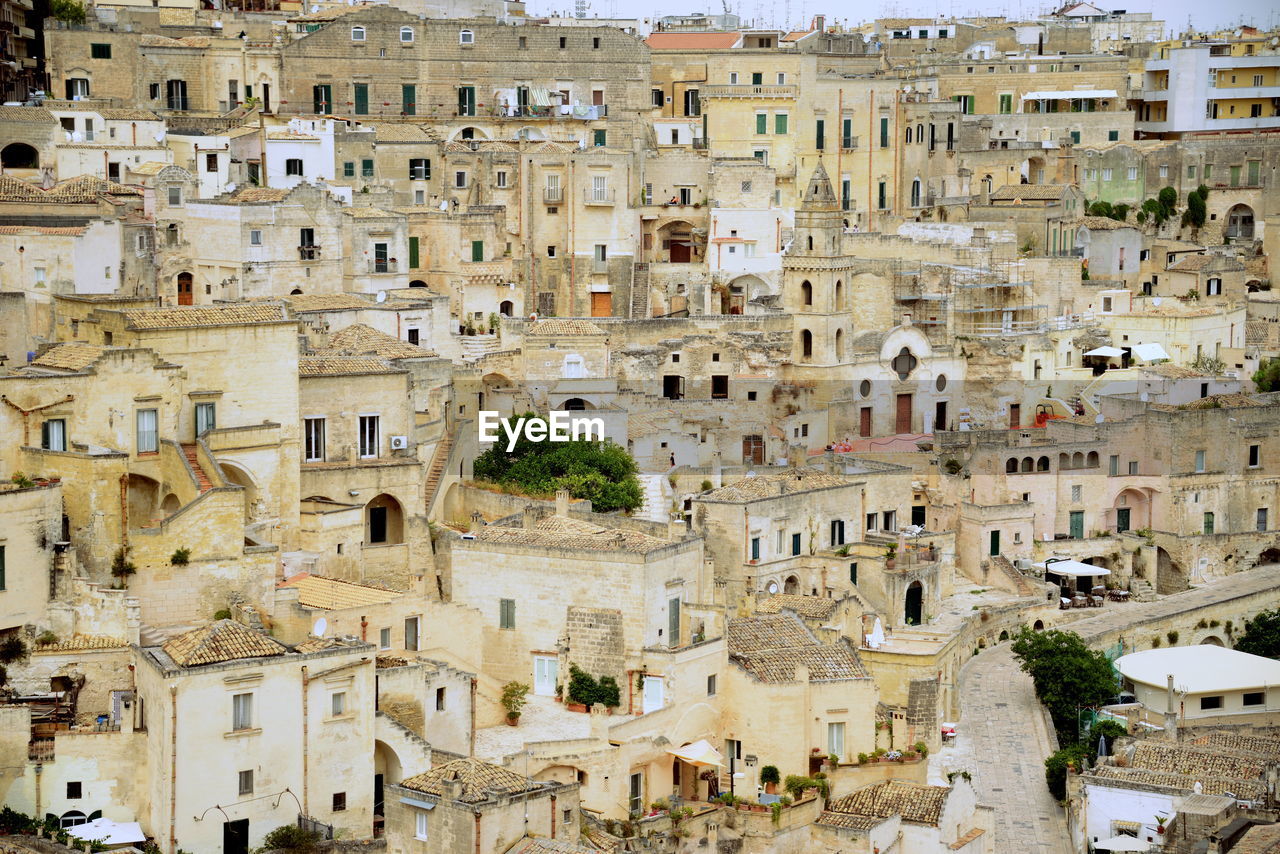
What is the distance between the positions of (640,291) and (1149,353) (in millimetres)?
12681

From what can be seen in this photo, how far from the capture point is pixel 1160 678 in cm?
4875

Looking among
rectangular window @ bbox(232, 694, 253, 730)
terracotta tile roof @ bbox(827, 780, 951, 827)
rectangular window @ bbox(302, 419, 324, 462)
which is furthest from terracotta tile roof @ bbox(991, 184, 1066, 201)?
rectangular window @ bbox(232, 694, 253, 730)

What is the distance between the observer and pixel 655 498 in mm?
51844

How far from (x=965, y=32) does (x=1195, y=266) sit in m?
19.5

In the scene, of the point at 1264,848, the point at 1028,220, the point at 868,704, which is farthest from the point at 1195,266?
the point at 1264,848

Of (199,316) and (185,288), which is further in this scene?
(185,288)

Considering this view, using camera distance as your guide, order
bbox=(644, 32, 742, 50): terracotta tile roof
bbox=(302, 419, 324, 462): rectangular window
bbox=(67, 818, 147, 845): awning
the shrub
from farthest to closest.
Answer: bbox=(644, 32, 742, 50): terracotta tile roof → bbox=(302, 419, 324, 462): rectangular window → the shrub → bbox=(67, 818, 147, 845): awning

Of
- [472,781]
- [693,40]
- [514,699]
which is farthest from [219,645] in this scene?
[693,40]

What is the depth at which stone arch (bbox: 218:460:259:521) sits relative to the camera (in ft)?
143

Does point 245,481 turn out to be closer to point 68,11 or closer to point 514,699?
point 514,699

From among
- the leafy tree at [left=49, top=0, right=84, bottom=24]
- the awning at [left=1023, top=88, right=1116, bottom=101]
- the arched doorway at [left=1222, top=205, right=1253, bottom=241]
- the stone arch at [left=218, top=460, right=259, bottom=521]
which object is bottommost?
the stone arch at [left=218, top=460, right=259, bottom=521]

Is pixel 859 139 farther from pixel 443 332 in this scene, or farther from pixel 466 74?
pixel 443 332

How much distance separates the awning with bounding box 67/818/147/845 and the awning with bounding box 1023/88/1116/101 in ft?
158

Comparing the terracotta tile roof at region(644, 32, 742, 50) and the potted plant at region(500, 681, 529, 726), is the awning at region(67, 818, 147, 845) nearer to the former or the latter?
the potted plant at region(500, 681, 529, 726)
